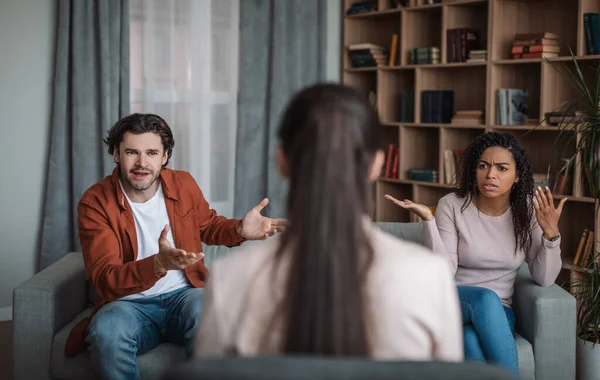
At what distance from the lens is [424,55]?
15.0 ft

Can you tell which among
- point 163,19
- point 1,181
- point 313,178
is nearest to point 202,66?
point 163,19

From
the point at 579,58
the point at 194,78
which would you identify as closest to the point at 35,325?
the point at 194,78

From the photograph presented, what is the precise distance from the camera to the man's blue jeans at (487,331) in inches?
93.1

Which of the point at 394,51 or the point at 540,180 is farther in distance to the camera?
the point at 394,51

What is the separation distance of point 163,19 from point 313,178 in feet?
11.8

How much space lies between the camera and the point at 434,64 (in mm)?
4469

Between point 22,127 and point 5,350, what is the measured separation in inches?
50.3

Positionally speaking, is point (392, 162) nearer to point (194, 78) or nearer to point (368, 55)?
point (368, 55)

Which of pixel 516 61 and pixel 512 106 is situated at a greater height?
pixel 516 61

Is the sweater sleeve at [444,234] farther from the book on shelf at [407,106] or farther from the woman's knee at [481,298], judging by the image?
the book on shelf at [407,106]

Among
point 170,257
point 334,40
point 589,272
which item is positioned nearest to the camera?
point 170,257

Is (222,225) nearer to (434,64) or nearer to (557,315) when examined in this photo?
(557,315)

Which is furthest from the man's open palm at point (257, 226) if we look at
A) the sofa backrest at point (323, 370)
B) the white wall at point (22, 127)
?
the white wall at point (22, 127)

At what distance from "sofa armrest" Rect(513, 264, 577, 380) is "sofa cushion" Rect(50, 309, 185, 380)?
1.20m
